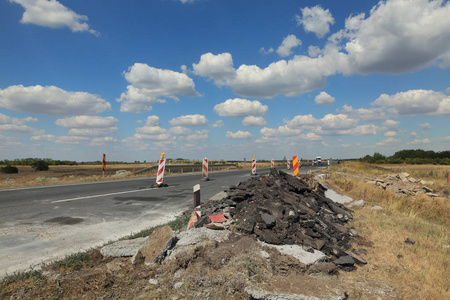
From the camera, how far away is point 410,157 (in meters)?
82.4

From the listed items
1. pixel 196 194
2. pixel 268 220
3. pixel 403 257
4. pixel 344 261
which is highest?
pixel 196 194

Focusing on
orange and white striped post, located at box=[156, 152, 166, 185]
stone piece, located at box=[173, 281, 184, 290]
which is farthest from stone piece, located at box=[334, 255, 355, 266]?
orange and white striped post, located at box=[156, 152, 166, 185]

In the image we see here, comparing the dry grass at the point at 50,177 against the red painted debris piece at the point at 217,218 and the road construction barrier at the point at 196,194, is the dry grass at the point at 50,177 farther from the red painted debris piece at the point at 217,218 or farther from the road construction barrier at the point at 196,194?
the red painted debris piece at the point at 217,218

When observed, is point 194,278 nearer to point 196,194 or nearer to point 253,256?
point 253,256

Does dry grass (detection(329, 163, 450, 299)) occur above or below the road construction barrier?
below

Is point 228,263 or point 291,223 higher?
point 291,223

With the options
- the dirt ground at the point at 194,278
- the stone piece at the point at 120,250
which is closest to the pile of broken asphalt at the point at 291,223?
the dirt ground at the point at 194,278

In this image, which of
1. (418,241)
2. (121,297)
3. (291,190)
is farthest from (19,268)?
(418,241)

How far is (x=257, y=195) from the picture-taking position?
686cm

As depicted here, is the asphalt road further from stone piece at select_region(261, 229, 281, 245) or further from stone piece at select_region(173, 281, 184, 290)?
stone piece at select_region(261, 229, 281, 245)

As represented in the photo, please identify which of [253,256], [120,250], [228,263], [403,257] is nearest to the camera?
[228,263]

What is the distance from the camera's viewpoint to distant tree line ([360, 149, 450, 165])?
6838 cm

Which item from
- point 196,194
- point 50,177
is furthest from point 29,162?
point 196,194

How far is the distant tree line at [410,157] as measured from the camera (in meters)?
68.4
